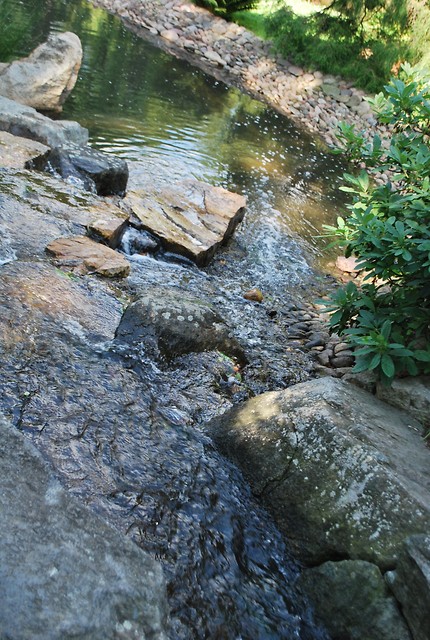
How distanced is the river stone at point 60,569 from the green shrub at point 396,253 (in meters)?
1.94

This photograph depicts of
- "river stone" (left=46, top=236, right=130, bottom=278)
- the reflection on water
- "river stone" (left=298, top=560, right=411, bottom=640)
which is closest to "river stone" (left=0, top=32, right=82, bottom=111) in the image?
the reflection on water

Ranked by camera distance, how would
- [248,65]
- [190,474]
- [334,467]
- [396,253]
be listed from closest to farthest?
1. [334,467]
2. [190,474]
3. [396,253]
4. [248,65]

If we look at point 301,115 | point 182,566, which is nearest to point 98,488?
point 182,566

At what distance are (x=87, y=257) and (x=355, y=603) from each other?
139 inches

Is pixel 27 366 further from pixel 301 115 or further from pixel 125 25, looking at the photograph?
pixel 125 25

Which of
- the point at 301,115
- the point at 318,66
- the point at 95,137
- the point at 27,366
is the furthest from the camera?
the point at 318,66

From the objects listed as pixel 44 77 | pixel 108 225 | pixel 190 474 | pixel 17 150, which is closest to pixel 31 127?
pixel 17 150

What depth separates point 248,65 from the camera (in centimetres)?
1750

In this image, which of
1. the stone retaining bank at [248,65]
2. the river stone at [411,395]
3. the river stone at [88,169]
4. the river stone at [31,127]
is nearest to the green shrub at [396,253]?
the river stone at [411,395]

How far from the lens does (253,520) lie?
2775 millimetres

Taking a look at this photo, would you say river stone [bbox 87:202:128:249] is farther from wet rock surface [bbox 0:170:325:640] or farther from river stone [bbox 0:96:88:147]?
river stone [bbox 0:96:88:147]

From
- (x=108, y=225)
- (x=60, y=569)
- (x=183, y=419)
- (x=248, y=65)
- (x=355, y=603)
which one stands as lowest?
(x=108, y=225)

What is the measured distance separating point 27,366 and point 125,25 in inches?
703

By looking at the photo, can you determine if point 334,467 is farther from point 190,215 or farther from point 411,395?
point 190,215
